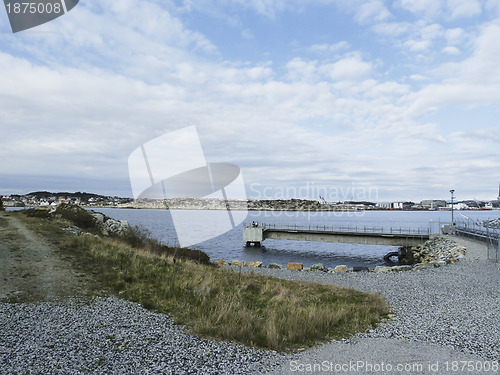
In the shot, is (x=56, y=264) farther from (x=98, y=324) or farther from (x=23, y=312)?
(x=98, y=324)

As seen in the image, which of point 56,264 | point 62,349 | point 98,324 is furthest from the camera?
point 56,264

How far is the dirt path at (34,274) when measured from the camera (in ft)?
30.9

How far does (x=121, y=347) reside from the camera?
657cm

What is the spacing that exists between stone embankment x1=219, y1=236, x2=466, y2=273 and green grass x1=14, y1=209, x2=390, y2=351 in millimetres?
7811

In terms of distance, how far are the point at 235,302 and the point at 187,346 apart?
344 cm

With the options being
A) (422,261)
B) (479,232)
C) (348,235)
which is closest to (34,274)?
(422,261)

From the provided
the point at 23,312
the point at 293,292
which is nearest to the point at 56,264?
the point at 23,312

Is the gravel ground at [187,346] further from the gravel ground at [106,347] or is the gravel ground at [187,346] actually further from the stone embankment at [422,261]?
the stone embankment at [422,261]

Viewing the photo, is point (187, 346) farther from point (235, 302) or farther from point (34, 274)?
point (34, 274)

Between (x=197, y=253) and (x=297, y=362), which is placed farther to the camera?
(x=197, y=253)

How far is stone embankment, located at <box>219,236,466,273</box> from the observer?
20078 millimetres

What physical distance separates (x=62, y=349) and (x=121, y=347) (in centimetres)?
109

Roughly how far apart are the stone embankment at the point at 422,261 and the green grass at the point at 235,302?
7.81 meters

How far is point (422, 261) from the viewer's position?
28391 mm
